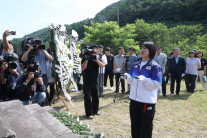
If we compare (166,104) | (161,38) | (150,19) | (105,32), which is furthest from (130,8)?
(166,104)

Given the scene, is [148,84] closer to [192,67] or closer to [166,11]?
[192,67]

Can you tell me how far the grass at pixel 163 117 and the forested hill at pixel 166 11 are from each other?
36840 mm

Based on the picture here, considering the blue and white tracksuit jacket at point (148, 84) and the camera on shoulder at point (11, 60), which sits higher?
the camera on shoulder at point (11, 60)

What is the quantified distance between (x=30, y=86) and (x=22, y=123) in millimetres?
1579

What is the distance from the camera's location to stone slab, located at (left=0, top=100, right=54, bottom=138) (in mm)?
2281

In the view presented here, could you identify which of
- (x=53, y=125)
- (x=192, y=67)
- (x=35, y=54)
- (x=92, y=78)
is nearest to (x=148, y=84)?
(x=53, y=125)

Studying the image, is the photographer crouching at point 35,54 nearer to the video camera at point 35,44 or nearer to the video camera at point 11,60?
A: the video camera at point 35,44

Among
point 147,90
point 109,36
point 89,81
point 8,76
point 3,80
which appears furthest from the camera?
point 109,36

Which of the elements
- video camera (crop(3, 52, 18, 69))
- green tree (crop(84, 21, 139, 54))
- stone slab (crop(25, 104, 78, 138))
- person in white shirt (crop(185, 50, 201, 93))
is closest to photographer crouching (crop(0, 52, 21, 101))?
video camera (crop(3, 52, 18, 69))

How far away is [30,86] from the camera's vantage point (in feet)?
13.0

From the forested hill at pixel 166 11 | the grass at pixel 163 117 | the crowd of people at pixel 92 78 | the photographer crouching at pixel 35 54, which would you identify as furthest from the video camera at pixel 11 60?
the forested hill at pixel 166 11

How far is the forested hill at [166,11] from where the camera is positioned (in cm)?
4781

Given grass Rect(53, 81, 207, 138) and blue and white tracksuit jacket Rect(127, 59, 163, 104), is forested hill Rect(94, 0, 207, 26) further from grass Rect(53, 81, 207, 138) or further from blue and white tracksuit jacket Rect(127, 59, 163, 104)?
blue and white tracksuit jacket Rect(127, 59, 163, 104)

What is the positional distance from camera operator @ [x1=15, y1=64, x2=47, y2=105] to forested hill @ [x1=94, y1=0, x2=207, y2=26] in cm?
3854
